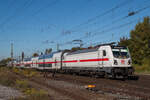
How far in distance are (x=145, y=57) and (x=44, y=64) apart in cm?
1979

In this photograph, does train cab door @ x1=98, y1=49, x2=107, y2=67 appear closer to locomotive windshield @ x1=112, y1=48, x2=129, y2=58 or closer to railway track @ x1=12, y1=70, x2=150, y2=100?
locomotive windshield @ x1=112, y1=48, x2=129, y2=58

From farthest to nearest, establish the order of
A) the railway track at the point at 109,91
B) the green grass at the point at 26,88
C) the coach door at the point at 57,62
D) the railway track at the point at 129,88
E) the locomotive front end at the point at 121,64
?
the coach door at the point at 57,62 → the locomotive front end at the point at 121,64 → the railway track at the point at 129,88 → the railway track at the point at 109,91 → the green grass at the point at 26,88

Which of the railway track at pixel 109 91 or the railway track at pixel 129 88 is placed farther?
the railway track at pixel 129 88

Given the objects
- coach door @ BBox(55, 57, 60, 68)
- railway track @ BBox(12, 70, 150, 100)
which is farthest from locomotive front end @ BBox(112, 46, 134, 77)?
coach door @ BBox(55, 57, 60, 68)

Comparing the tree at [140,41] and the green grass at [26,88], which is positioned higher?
the tree at [140,41]

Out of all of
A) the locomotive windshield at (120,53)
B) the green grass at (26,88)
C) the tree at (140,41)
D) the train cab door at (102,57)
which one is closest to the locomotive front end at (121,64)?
the locomotive windshield at (120,53)

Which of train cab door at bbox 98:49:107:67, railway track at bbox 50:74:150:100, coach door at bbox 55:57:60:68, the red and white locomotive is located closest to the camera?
railway track at bbox 50:74:150:100

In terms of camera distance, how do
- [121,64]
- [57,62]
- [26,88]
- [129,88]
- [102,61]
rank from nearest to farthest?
[129,88] < [26,88] < [121,64] < [102,61] < [57,62]

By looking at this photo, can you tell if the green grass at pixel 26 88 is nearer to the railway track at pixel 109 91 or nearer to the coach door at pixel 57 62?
the railway track at pixel 109 91

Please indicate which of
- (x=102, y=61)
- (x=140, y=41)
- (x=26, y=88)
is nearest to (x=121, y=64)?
(x=102, y=61)

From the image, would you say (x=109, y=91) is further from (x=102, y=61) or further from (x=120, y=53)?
(x=102, y=61)

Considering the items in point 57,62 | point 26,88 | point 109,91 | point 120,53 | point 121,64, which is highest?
point 120,53

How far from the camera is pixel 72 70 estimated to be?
27.9 meters

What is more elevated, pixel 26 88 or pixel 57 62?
pixel 57 62
